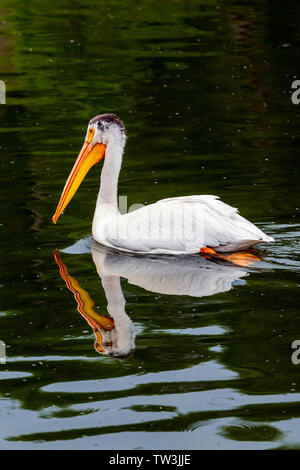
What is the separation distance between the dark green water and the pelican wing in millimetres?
267

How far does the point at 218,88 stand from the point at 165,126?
2319mm

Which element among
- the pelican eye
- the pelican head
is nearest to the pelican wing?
the pelican head

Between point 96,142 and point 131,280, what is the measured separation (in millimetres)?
1644

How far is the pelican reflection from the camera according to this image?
6224mm

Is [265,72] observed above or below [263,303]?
above

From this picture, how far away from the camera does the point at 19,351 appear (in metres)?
5.95

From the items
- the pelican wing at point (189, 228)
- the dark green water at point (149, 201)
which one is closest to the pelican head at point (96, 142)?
the dark green water at point (149, 201)

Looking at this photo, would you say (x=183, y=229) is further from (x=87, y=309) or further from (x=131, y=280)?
(x=87, y=309)

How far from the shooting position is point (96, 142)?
844 centimetres

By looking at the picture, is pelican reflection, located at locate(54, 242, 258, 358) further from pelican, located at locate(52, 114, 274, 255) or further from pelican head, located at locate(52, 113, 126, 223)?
pelican head, located at locate(52, 113, 126, 223)

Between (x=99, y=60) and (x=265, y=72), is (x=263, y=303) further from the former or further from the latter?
(x=99, y=60)

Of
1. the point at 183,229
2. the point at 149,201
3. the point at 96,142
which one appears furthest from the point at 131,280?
the point at 149,201

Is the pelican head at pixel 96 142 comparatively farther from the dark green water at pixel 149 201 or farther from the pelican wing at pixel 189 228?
the pelican wing at pixel 189 228

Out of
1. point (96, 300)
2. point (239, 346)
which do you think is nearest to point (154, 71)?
point (96, 300)
